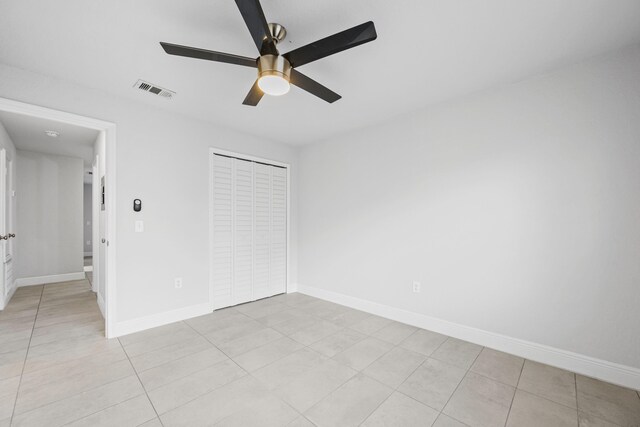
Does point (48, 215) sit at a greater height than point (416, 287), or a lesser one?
greater

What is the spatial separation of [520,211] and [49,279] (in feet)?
23.8

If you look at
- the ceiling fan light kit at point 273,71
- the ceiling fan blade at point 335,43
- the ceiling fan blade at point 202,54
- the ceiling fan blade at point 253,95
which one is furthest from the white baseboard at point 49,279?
the ceiling fan blade at point 335,43

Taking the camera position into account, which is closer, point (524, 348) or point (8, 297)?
point (524, 348)

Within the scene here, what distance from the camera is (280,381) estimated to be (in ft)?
6.52

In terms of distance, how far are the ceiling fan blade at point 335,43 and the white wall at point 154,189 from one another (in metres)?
1.58

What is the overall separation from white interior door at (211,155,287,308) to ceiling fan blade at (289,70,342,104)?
79.5 inches

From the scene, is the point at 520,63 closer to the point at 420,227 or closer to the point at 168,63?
the point at 420,227

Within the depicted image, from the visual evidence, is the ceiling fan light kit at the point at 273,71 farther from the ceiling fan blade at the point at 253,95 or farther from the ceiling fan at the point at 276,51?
the ceiling fan blade at the point at 253,95

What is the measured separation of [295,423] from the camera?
1.58 meters

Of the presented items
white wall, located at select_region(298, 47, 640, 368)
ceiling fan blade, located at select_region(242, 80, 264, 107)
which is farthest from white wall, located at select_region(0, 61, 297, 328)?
white wall, located at select_region(298, 47, 640, 368)

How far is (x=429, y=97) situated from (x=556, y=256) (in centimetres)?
185

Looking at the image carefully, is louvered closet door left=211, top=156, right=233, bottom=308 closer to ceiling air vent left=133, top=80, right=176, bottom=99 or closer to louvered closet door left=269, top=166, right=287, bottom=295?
louvered closet door left=269, top=166, right=287, bottom=295

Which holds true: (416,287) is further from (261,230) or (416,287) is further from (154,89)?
(154,89)

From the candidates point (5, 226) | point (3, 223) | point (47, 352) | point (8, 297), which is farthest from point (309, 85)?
point (8, 297)
